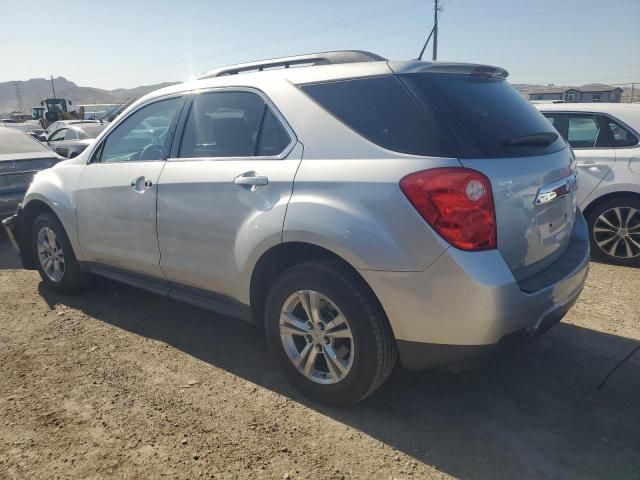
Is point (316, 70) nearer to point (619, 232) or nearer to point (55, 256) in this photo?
point (55, 256)

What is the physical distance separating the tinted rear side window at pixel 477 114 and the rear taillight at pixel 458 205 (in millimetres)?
143

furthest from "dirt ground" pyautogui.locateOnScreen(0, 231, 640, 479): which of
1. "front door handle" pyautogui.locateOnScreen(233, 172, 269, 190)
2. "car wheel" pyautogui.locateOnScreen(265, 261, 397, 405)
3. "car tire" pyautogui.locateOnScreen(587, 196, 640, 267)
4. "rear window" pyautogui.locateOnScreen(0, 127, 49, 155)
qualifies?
"rear window" pyautogui.locateOnScreen(0, 127, 49, 155)

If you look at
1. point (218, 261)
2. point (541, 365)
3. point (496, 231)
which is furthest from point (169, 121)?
point (541, 365)

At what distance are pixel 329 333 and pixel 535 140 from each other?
148 centimetres

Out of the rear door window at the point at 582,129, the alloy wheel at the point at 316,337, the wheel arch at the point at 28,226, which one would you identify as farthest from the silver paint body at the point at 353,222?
the rear door window at the point at 582,129

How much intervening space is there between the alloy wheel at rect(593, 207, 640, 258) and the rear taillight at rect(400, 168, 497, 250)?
146 inches

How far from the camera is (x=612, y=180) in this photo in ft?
16.9

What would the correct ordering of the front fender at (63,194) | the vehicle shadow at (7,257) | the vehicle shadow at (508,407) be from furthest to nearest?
1. the vehicle shadow at (7,257)
2. the front fender at (63,194)
3. the vehicle shadow at (508,407)

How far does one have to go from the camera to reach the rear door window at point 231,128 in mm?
2875

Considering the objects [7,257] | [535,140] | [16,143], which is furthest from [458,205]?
[16,143]

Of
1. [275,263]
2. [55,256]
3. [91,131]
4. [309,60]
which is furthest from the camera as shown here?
[91,131]

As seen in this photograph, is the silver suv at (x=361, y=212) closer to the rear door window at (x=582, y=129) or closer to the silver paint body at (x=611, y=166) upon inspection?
the silver paint body at (x=611, y=166)

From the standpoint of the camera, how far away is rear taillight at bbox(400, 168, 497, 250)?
218 centimetres

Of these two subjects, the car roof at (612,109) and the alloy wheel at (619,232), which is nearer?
the alloy wheel at (619,232)
